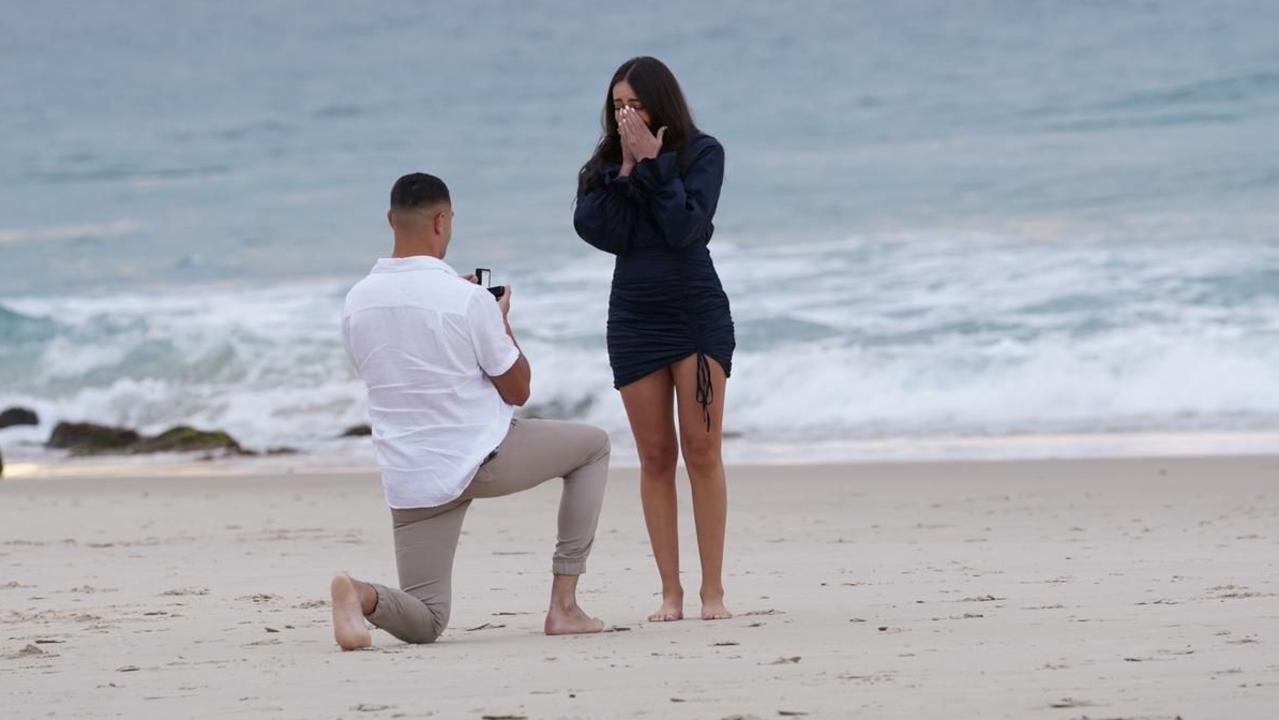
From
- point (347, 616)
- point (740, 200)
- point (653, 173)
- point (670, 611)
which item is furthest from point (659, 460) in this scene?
point (740, 200)

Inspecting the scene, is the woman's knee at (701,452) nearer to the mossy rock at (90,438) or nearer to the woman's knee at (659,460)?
the woman's knee at (659,460)

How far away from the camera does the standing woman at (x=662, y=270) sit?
510 cm

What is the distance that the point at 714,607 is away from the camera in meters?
5.23

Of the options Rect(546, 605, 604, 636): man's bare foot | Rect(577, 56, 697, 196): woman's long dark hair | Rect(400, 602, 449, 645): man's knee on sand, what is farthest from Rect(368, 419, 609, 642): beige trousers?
Rect(577, 56, 697, 196): woman's long dark hair

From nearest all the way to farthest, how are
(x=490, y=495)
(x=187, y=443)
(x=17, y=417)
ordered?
(x=490, y=495)
(x=187, y=443)
(x=17, y=417)

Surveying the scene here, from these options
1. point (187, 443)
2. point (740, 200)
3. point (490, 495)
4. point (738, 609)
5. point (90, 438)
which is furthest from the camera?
point (740, 200)

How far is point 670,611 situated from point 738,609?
0.35 m

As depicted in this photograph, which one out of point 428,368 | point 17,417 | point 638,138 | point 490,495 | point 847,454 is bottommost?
point 847,454

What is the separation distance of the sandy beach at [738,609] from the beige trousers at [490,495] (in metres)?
0.14

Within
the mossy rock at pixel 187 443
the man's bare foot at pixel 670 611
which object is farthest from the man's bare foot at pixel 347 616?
the mossy rock at pixel 187 443

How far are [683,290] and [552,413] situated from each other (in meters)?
11.0

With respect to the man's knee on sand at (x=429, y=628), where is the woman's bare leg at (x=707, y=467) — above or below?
above

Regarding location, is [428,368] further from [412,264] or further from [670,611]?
[670,611]

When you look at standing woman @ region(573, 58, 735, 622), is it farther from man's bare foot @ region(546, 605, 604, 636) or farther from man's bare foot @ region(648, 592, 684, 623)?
man's bare foot @ region(546, 605, 604, 636)
